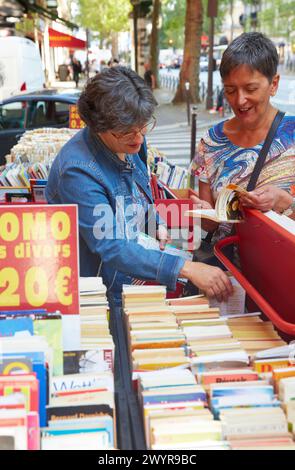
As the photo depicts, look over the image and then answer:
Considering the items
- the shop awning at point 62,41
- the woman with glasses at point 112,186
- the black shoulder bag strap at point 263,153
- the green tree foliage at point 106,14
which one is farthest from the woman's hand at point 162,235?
the green tree foliage at point 106,14

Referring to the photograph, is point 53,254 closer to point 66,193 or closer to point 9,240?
point 9,240

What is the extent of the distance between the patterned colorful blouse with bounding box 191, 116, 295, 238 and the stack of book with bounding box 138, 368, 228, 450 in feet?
4.23

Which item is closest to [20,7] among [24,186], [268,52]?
[24,186]

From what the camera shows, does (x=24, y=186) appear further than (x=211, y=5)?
No

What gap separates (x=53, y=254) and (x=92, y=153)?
2.51 feet

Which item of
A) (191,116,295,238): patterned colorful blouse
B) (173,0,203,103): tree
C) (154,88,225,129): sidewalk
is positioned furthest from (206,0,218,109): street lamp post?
(191,116,295,238): patterned colorful blouse

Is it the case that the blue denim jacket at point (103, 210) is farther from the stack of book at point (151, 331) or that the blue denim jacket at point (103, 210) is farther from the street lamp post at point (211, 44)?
the street lamp post at point (211, 44)

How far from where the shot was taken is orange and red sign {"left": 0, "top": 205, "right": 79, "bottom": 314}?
1904mm

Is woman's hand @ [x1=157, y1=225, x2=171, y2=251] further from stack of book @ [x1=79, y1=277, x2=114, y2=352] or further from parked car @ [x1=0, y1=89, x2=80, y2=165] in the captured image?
parked car @ [x1=0, y1=89, x2=80, y2=165]

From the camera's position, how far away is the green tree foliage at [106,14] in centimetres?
6631

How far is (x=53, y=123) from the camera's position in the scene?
1190 cm

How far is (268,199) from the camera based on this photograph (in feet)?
8.21

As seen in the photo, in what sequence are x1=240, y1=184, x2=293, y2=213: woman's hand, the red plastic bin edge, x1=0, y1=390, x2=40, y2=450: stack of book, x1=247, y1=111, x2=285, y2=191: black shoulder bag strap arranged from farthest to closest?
x1=247, y1=111, x2=285, y2=191: black shoulder bag strap, x1=240, y1=184, x2=293, y2=213: woman's hand, the red plastic bin edge, x1=0, y1=390, x2=40, y2=450: stack of book

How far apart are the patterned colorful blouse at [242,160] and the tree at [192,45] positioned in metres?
20.9
